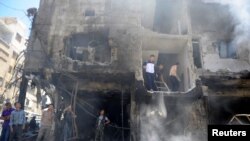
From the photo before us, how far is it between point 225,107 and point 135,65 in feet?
16.3

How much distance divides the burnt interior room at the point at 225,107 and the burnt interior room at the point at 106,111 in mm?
4063

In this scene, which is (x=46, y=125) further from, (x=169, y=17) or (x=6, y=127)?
(x=169, y=17)

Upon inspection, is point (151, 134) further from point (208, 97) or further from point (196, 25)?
point (196, 25)

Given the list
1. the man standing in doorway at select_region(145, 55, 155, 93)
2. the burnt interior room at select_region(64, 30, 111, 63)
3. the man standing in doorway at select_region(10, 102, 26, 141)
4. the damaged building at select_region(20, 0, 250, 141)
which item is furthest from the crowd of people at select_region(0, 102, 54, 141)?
the man standing in doorway at select_region(145, 55, 155, 93)

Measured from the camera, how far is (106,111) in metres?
12.3

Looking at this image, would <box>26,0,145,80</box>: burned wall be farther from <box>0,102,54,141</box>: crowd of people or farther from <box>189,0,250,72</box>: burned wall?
<box>189,0,250,72</box>: burned wall

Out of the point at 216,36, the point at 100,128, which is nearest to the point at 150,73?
the point at 100,128

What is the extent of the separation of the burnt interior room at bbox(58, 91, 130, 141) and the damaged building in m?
0.05

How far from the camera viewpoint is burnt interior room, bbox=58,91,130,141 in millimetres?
11539

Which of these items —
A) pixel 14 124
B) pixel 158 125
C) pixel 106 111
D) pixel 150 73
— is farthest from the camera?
pixel 106 111

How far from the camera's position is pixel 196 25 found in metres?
13.4

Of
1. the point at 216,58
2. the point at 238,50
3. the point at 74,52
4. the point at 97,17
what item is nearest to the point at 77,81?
the point at 74,52

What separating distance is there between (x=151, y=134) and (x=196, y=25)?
6.62 meters

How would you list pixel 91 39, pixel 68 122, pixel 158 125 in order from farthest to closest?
1. pixel 91 39
2. pixel 158 125
3. pixel 68 122
